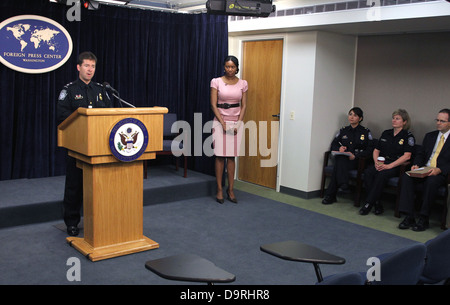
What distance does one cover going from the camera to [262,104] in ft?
21.0

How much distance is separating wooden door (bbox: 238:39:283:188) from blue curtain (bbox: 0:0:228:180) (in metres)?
0.58

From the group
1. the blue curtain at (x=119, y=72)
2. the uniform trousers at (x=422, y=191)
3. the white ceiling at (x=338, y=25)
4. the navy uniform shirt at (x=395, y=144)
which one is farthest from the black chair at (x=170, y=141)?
the uniform trousers at (x=422, y=191)

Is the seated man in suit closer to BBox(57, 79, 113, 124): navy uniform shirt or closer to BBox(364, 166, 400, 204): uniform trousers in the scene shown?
BBox(364, 166, 400, 204): uniform trousers

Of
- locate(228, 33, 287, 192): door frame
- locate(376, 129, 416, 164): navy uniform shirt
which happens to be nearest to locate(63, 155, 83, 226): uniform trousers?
locate(228, 33, 287, 192): door frame

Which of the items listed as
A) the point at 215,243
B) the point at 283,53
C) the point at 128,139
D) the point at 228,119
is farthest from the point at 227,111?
the point at 128,139

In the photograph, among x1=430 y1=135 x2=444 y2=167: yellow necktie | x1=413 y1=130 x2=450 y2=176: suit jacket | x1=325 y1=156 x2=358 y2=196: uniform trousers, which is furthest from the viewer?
x1=325 y1=156 x2=358 y2=196: uniform trousers

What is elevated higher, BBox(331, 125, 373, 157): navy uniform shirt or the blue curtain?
the blue curtain

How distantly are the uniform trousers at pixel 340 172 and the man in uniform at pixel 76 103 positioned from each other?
2903 mm

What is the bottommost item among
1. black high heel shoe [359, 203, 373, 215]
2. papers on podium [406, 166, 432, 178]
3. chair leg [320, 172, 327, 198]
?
black high heel shoe [359, 203, 373, 215]

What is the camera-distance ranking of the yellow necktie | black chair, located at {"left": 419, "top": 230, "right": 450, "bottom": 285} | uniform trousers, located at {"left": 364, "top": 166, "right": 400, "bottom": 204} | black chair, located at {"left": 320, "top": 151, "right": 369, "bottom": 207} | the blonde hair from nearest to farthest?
black chair, located at {"left": 419, "top": 230, "right": 450, "bottom": 285} → the yellow necktie → uniform trousers, located at {"left": 364, "top": 166, "right": 400, "bottom": 204} → the blonde hair → black chair, located at {"left": 320, "top": 151, "right": 369, "bottom": 207}

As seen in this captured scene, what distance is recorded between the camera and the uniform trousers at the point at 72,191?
391 cm

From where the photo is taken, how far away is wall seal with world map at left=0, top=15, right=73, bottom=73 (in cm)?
501

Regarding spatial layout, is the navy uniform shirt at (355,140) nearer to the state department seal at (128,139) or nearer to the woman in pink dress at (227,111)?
the woman in pink dress at (227,111)
